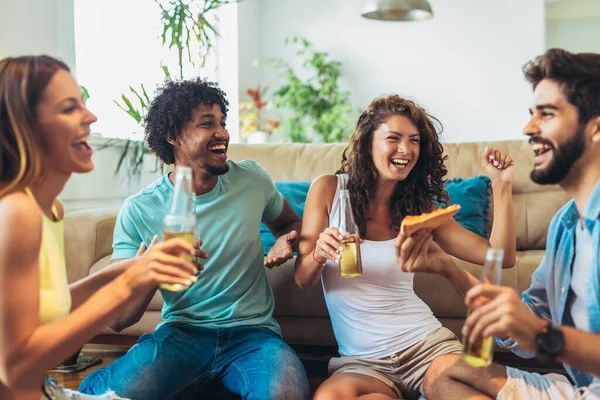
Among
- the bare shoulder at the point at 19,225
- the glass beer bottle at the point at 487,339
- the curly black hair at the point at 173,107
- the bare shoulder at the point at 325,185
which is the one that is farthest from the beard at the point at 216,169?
the glass beer bottle at the point at 487,339

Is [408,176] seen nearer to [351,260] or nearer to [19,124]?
[351,260]

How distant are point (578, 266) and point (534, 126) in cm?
31

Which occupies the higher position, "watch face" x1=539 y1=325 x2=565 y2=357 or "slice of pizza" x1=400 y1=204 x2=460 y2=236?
"slice of pizza" x1=400 y1=204 x2=460 y2=236

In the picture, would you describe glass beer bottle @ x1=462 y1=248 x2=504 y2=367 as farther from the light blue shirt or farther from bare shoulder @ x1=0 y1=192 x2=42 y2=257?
bare shoulder @ x1=0 y1=192 x2=42 y2=257

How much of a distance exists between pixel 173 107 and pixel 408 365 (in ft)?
3.56

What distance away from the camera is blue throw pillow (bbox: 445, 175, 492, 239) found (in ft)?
9.05

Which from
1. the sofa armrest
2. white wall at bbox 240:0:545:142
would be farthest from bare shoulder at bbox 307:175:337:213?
white wall at bbox 240:0:545:142

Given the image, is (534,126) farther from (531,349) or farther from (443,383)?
(443,383)

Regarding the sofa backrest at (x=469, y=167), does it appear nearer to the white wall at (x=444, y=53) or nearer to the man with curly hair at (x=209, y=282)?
the man with curly hair at (x=209, y=282)

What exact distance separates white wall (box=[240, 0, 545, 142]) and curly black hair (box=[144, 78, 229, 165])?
13.9 ft

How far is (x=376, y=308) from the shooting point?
70.9 inches

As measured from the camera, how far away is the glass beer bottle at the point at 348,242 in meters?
1.61

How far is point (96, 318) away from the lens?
1012 millimetres

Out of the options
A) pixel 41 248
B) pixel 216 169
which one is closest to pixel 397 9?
pixel 216 169
